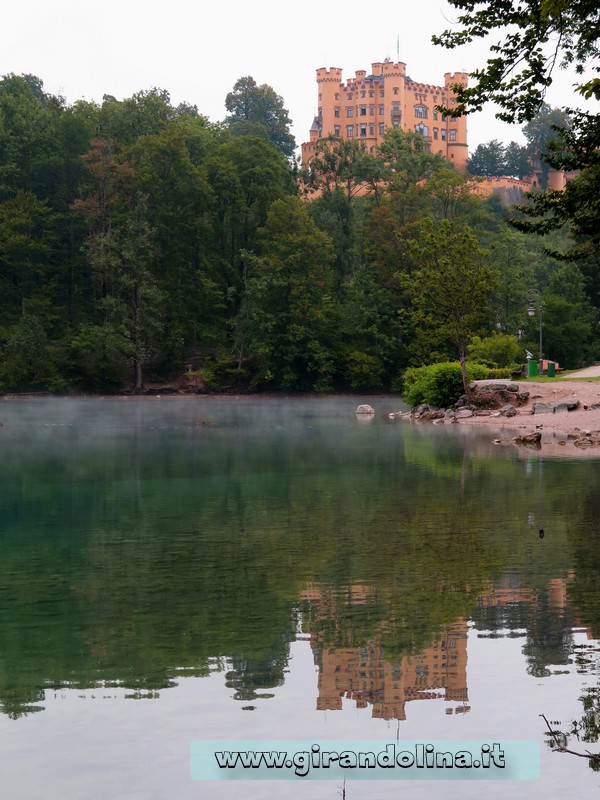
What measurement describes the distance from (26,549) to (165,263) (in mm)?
84644

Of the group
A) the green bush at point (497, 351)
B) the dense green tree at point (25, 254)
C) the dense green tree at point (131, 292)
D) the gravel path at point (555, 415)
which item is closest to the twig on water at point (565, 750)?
the gravel path at point (555, 415)

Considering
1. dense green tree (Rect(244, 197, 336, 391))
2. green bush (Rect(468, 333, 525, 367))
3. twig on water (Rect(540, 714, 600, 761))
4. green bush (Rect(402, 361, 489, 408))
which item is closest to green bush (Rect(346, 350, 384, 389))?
dense green tree (Rect(244, 197, 336, 391))

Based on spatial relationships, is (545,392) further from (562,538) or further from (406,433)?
(562,538)

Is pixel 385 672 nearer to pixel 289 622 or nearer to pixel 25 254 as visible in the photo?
pixel 289 622

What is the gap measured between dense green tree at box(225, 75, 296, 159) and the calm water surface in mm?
151767

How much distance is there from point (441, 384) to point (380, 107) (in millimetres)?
135087

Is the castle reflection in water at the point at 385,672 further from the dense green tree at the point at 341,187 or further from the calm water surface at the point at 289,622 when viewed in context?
the dense green tree at the point at 341,187

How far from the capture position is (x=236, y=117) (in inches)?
7082

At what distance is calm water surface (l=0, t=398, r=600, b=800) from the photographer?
7996 millimetres

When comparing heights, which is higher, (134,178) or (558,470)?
(134,178)

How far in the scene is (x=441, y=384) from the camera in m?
57.4

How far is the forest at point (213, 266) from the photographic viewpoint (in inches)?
3605

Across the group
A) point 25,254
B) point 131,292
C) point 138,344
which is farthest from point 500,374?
point 25,254

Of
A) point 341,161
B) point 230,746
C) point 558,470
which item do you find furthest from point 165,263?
point 230,746
